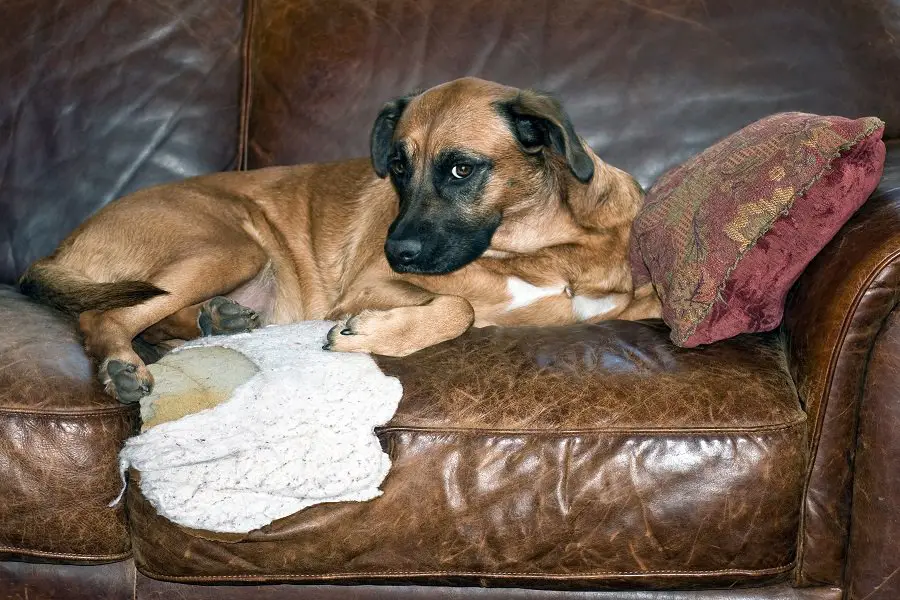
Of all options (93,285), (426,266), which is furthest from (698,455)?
(93,285)

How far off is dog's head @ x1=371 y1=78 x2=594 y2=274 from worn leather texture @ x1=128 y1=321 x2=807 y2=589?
641 millimetres

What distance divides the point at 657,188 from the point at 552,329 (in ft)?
1.86

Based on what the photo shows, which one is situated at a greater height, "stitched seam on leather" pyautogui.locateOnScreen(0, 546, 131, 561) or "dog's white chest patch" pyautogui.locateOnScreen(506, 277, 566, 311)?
"dog's white chest patch" pyautogui.locateOnScreen(506, 277, 566, 311)

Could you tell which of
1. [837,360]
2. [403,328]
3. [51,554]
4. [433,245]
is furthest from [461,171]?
[51,554]

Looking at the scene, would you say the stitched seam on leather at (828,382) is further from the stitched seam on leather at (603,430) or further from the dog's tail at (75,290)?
the dog's tail at (75,290)

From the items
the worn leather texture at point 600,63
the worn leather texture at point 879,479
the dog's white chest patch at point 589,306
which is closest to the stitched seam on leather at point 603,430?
the worn leather texture at point 879,479

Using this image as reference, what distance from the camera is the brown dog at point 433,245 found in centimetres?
241

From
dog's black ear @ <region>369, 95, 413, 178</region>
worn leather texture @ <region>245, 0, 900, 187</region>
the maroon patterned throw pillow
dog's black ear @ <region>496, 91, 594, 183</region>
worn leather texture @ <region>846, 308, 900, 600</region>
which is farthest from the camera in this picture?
worn leather texture @ <region>245, 0, 900, 187</region>

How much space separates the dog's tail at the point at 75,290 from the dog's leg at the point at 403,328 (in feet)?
1.80

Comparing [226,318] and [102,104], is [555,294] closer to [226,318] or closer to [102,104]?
[226,318]

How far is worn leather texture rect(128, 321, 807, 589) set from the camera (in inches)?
71.9

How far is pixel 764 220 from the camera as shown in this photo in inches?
81.1

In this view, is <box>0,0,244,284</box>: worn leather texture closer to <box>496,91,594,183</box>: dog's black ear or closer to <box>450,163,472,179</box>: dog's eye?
<box>450,163,472,179</box>: dog's eye

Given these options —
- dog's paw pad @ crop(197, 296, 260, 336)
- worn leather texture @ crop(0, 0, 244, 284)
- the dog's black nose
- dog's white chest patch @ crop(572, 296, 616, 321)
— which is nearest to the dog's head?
the dog's black nose
